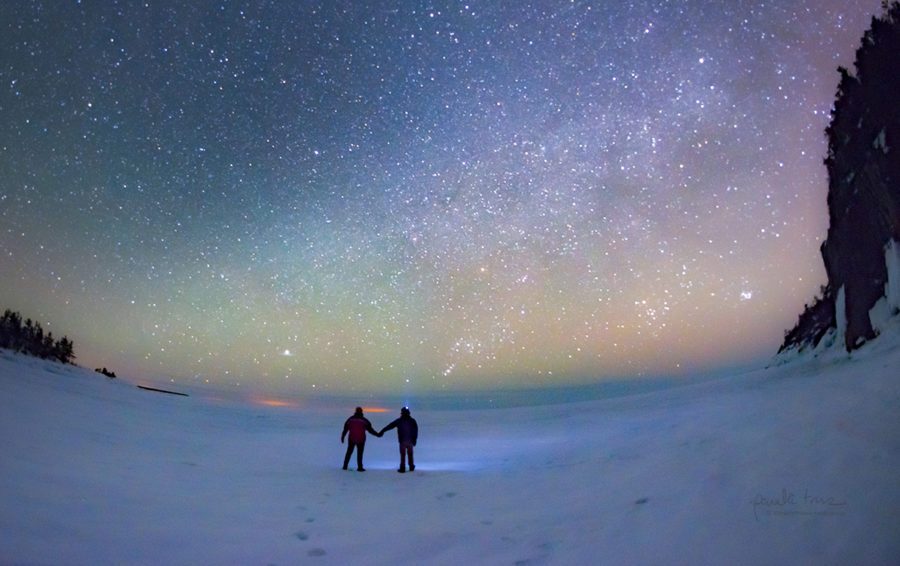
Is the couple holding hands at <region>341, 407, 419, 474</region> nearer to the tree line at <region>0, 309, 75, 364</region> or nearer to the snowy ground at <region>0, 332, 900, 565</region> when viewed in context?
the snowy ground at <region>0, 332, 900, 565</region>

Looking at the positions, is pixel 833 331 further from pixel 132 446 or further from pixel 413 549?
pixel 132 446

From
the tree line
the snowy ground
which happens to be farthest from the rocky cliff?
the tree line

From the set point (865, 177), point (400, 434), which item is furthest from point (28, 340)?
point (865, 177)

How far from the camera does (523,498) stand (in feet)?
21.7

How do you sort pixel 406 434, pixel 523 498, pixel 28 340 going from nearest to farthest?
pixel 523 498, pixel 406 434, pixel 28 340

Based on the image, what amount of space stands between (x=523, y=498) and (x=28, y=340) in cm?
2595

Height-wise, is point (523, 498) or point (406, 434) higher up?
point (406, 434)

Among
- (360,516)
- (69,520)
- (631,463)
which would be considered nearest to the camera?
(69,520)

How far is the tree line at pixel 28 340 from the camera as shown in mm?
20219

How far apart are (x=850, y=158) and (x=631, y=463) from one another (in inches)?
A: 526

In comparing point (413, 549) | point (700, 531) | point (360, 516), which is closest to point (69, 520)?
point (360, 516)

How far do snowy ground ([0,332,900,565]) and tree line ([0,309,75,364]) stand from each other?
40.6ft

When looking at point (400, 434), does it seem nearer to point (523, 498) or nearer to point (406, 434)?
point (406, 434)

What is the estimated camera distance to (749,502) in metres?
4.51
